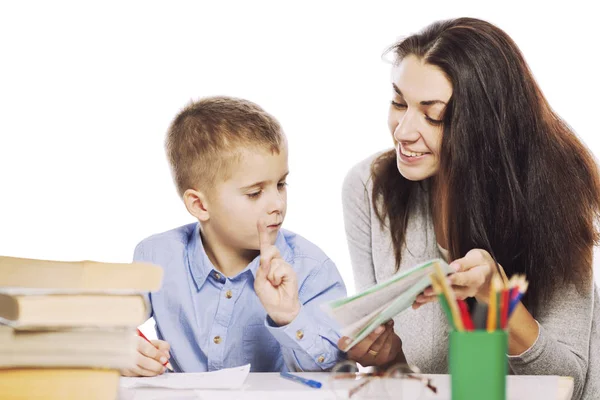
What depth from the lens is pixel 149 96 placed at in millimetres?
3035

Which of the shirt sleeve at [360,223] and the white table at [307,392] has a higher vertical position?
the shirt sleeve at [360,223]

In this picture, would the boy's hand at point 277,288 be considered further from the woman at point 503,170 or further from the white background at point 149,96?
the white background at point 149,96

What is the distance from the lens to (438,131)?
1.81m

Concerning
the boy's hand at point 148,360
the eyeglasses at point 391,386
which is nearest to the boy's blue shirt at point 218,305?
the boy's hand at point 148,360

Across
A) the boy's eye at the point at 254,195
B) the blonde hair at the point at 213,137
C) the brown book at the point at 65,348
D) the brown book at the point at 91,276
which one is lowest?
the brown book at the point at 65,348

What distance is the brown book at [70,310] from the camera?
1060 millimetres

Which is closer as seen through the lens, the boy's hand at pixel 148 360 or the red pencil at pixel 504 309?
the red pencil at pixel 504 309

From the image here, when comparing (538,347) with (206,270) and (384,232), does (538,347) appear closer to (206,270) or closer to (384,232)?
(384,232)

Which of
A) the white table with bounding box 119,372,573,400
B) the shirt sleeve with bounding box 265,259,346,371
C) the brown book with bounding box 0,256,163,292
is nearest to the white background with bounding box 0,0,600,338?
the shirt sleeve with bounding box 265,259,346,371

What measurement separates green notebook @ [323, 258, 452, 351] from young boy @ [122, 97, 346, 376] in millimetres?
433

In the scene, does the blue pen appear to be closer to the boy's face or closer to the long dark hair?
the boy's face

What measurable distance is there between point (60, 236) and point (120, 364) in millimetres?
2035

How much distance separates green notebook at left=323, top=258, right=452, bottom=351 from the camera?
1.17 m

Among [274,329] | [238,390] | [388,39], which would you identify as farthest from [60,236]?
[238,390]
